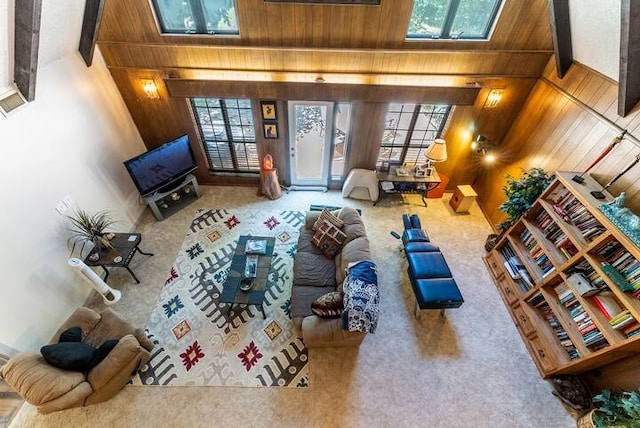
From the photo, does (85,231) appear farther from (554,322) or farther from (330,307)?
(554,322)

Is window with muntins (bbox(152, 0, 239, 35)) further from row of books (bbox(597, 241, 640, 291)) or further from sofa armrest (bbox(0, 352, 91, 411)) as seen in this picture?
row of books (bbox(597, 241, 640, 291))

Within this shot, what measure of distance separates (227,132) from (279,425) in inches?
167

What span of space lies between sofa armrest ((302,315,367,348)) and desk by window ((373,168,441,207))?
9.07 feet

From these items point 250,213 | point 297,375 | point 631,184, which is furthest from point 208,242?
point 631,184

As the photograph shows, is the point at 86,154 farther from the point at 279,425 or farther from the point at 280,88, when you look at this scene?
the point at 279,425

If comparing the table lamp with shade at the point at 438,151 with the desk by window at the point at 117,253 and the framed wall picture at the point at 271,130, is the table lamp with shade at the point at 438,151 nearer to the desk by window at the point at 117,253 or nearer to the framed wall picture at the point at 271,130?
the framed wall picture at the point at 271,130

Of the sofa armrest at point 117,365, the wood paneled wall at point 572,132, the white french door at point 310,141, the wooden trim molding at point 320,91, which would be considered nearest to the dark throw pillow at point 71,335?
the sofa armrest at point 117,365

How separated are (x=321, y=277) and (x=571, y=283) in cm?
266

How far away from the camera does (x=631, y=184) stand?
268cm

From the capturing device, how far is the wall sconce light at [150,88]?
4062 millimetres

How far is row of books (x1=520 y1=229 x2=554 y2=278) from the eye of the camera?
3266 millimetres

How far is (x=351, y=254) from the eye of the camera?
339cm

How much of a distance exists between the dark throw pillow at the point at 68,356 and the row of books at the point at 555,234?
5001mm

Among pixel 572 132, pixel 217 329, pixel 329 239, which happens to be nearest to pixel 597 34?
pixel 572 132
